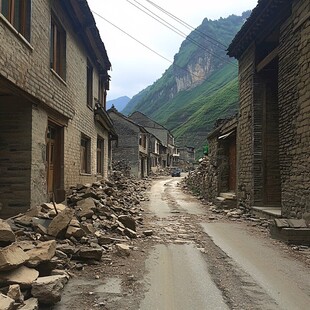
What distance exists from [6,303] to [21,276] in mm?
683

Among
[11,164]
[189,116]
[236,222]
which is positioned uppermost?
[189,116]

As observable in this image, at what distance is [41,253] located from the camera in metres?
4.22

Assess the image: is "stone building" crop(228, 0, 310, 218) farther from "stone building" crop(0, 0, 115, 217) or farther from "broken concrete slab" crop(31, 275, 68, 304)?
"broken concrete slab" crop(31, 275, 68, 304)

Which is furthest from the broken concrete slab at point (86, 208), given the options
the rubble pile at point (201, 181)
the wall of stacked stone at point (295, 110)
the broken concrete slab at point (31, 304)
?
the rubble pile at point (201, 181)

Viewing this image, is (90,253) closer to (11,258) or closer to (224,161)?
(11,258)

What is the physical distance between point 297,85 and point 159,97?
153535 mm

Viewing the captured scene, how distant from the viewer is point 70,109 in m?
10.2

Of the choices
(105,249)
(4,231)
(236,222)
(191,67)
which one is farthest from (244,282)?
(191,67)

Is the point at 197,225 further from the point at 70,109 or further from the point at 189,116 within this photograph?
the point at 189,116

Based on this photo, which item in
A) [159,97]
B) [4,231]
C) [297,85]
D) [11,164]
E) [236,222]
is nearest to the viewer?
[4,231]

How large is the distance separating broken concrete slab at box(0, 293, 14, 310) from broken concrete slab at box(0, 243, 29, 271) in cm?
50

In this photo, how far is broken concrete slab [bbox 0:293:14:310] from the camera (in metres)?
2.93

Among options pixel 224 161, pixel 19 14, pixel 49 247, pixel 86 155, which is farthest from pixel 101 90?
pixel 49 247

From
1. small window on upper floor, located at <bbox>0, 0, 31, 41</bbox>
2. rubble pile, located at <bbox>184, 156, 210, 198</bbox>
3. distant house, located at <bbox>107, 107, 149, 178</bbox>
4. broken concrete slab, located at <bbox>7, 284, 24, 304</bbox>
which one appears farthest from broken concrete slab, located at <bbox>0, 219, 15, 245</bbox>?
distant house, located at <bbox>107, 107, 149, 178</bbox>
